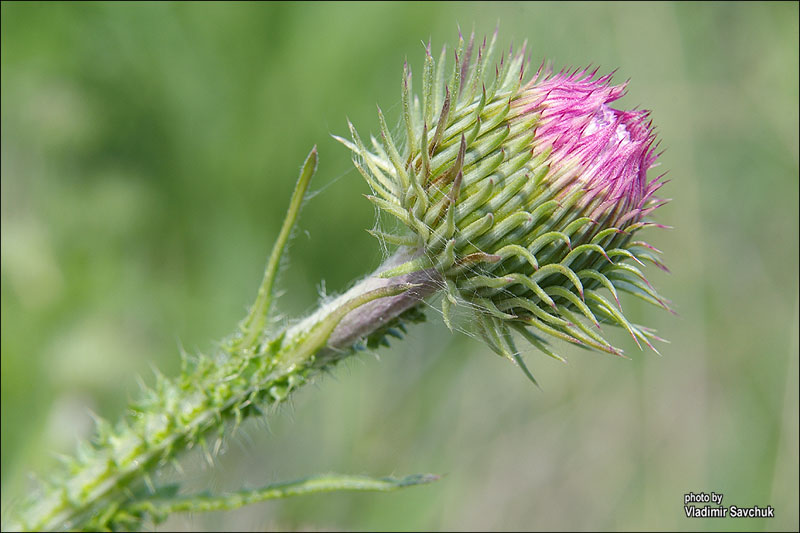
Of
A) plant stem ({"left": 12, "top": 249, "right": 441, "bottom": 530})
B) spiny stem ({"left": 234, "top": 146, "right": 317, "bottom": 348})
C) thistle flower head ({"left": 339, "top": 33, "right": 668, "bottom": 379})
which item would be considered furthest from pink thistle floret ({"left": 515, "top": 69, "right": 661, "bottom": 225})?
spiny stem ({"left": 234, "top": 146, "right": 317, "bottom": 348})

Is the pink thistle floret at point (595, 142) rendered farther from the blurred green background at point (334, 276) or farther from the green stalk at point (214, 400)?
the blurred green background at point (334, 276)

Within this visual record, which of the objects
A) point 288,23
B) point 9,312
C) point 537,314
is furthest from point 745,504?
point 9,312

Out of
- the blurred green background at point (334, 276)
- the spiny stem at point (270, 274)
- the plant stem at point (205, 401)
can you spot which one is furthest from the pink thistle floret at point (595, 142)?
the blurred green background at point (334, 276)

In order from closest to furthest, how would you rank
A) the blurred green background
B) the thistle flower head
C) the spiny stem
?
the thistle flower head < the spiny stem < the blurred green background

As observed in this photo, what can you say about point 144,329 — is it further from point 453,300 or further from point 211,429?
point 453,300

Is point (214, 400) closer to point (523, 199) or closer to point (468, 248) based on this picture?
point (468, 248)

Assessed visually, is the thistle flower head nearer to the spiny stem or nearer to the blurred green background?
the spiny stem

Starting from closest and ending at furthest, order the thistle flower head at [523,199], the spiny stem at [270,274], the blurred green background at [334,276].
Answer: the thistle flower head at [523,199] → the spiny stem at [270,274] → the blurred green background at [334,276]
